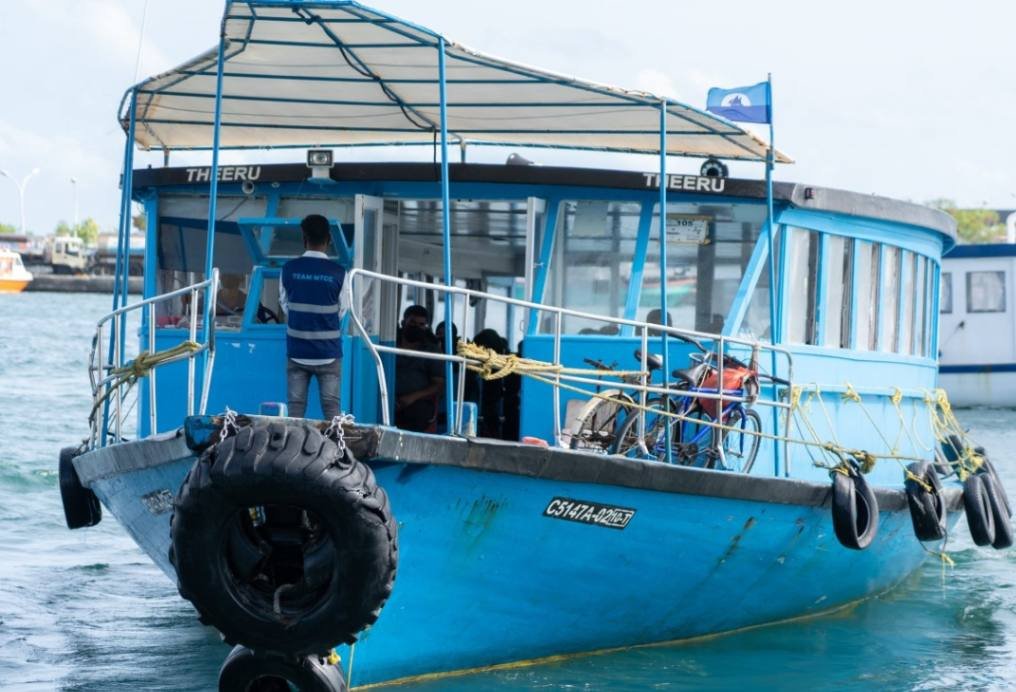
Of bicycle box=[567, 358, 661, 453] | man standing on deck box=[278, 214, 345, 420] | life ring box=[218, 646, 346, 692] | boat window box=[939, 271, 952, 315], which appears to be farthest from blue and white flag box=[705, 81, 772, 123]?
boat window box=[939, 271, 952, 315]

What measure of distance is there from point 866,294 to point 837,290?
526 millimetres

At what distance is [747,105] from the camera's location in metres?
10.2

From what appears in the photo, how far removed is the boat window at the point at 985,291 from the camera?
106 ft

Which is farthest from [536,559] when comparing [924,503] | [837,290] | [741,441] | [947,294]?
[947,294]

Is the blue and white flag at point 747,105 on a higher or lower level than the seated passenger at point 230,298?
higher

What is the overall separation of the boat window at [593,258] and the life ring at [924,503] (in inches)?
87.6

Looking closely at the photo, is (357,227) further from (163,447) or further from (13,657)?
(13,657)

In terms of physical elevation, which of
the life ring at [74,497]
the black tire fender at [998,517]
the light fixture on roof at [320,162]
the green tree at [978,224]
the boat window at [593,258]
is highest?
the green tree at [978,224]

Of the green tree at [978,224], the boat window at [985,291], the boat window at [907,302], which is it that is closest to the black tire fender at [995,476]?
the boat window at [907,302]

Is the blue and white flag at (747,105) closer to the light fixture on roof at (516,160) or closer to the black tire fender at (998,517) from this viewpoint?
the light fixture on roof at (516,160)

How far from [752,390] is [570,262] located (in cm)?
151

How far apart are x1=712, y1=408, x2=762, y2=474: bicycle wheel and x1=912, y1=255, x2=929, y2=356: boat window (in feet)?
10.4

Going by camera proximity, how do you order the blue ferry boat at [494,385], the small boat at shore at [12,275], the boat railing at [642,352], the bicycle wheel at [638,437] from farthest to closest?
1. the small boat at shore at [12,275]
2. the bicycle wheel at [638,437]
3. the boat railing at [642,352]
4. the blue ferry boat at [494,385]

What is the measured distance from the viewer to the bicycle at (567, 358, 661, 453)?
31.2 feet
